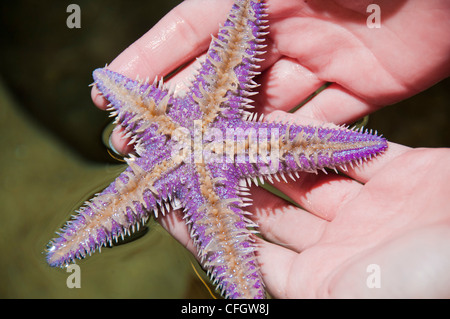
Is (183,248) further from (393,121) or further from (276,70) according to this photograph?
(393,121)

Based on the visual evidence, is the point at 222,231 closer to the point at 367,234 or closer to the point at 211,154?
the point at 211,154

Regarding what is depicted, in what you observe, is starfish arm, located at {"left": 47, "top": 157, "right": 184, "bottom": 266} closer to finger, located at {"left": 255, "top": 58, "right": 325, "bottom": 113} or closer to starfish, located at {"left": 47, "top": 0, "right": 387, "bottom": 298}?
starfish, located at {"left": 47, "top": 0, "right": 387, "bottom": 298}

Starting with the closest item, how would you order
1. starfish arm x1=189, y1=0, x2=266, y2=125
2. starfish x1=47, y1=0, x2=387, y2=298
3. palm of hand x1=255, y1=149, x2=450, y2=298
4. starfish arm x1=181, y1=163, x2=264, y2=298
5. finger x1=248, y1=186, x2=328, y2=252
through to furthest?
palm of hand x1=255, y1=149, x2=450, y2=298 < starfish arm x1=181, y1=163, x2=264, y2=298 < starfish x1=47, y1=0, x2=387, y2=298 < starfish arm x1=189, y1=0, x2=266, y2=125 < finger x1=248, y1=186, x2=328, y2=252

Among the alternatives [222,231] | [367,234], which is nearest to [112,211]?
[222,231]

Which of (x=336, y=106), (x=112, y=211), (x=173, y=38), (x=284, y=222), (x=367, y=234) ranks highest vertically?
(x=173, y=38)

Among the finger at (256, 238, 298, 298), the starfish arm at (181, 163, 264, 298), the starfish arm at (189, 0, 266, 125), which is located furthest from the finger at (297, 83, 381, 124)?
the finger at (256, 238, 298, 298)
